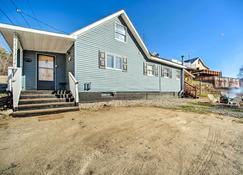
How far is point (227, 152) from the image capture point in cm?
275

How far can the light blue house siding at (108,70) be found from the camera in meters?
7.58

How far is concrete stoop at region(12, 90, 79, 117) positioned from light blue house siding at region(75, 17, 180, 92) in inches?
48.7

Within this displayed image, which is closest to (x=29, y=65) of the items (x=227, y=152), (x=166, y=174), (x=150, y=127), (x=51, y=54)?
(x=51, y=54)

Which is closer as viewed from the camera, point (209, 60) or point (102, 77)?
point (102, 77)

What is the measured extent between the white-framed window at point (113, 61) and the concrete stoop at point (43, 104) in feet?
11.0

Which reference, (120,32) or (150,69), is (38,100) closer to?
(120,32)

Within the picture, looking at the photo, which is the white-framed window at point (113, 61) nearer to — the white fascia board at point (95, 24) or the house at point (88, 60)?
the house at point (88, 60)

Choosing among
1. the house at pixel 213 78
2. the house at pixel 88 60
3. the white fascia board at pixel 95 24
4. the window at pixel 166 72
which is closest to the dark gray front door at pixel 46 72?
the house at pixel 88 60

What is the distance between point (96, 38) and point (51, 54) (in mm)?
3307

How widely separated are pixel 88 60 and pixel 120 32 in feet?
11.9

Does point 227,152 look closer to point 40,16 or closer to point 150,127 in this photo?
point 150,127

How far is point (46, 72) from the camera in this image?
29.0ft

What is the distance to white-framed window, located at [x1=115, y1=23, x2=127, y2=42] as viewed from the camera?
31.1 feet

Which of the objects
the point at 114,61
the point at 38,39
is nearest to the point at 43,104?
the point at 38,39
